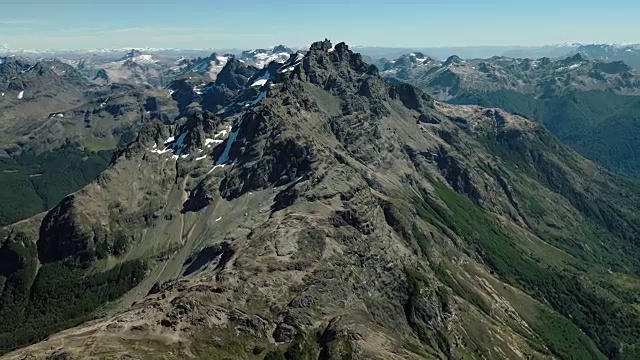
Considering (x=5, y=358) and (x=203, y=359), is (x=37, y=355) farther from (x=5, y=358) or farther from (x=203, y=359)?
(x=203, y=359)

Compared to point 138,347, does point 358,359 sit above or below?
below

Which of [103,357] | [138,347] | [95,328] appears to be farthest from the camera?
[95,328]

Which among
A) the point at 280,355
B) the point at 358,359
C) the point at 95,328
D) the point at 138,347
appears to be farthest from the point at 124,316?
the point at 358,359

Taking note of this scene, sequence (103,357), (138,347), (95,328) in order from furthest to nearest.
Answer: (95,328) < (138,347) < (103,357)

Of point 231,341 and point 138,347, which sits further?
point 231,341

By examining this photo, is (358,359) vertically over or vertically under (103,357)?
under

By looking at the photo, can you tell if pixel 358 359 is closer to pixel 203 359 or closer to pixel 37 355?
Result: pixel 203 359

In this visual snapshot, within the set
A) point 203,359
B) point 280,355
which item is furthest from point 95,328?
point 280,355

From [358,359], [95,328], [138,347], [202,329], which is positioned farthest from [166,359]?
[358,359]
